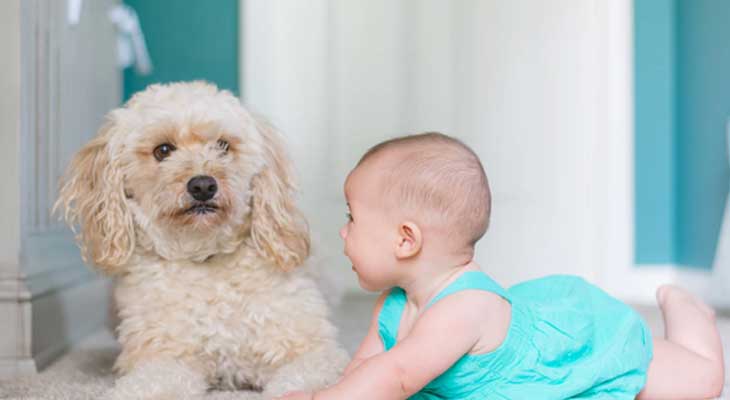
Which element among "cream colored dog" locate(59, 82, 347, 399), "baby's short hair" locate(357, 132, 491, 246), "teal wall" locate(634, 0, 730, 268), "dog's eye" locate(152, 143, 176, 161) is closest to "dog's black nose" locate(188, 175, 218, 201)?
"cream colored dog" locate(59, 82, 347, 399)

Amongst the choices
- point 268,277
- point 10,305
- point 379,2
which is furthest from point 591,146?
point 10,305

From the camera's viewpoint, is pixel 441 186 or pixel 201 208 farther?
pixel 201 208

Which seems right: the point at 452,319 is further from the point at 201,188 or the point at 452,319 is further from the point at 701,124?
the point at 701,124

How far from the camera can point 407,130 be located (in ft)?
11.3

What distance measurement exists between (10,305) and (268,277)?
2.20 feet

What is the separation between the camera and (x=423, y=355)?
3.63ft

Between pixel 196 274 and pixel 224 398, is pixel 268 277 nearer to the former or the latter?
pixel 196 274

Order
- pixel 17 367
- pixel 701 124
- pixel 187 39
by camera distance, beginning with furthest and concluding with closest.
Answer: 1. pixel 701 124
2. pixel 187 39
3. pixel 17 367

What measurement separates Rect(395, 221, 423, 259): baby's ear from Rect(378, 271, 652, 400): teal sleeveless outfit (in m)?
0.08

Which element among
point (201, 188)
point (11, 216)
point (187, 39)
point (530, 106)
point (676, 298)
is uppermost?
point (187, 39)

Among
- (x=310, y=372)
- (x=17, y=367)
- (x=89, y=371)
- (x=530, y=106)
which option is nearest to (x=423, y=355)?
(x=310, y=372)

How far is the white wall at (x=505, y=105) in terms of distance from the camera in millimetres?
3414

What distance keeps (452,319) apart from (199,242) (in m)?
0.60

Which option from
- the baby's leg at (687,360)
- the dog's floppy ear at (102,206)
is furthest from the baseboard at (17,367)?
the baby's leg at (687,360)
